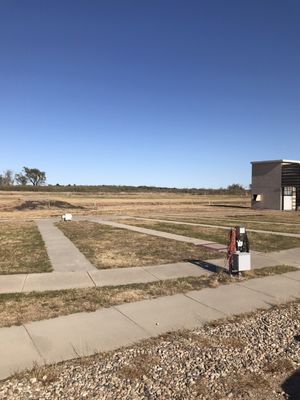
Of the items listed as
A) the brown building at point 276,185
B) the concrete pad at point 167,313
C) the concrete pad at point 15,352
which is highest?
the brown building at point 276,185

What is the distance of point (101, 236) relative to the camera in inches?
633

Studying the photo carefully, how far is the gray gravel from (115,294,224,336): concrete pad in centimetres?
34

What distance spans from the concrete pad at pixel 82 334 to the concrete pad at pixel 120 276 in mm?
2047

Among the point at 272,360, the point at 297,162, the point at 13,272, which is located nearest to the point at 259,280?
the point at 272,360

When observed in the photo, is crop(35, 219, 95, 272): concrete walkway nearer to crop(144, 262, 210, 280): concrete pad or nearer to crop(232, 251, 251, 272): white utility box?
crop(144, 262, 210, 280): concrete pad

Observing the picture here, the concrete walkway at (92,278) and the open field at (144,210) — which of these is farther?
the open field at (144,210)

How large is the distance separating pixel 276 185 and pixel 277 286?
36.8 meters

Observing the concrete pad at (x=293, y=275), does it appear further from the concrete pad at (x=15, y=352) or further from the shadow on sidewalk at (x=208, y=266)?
the concrete pad at (x=15, y=352)

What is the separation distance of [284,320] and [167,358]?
89.4 inches

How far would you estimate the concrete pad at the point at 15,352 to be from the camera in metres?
4.38

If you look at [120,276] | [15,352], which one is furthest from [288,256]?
[15,352]

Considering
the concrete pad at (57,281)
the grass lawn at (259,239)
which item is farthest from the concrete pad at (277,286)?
the grass lawn at (259,239)

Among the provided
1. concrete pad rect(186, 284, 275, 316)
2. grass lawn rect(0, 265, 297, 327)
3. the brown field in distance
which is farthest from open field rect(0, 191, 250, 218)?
concrete pad rect(186, 284, 275, 316)

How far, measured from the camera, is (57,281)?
8.42 metres
